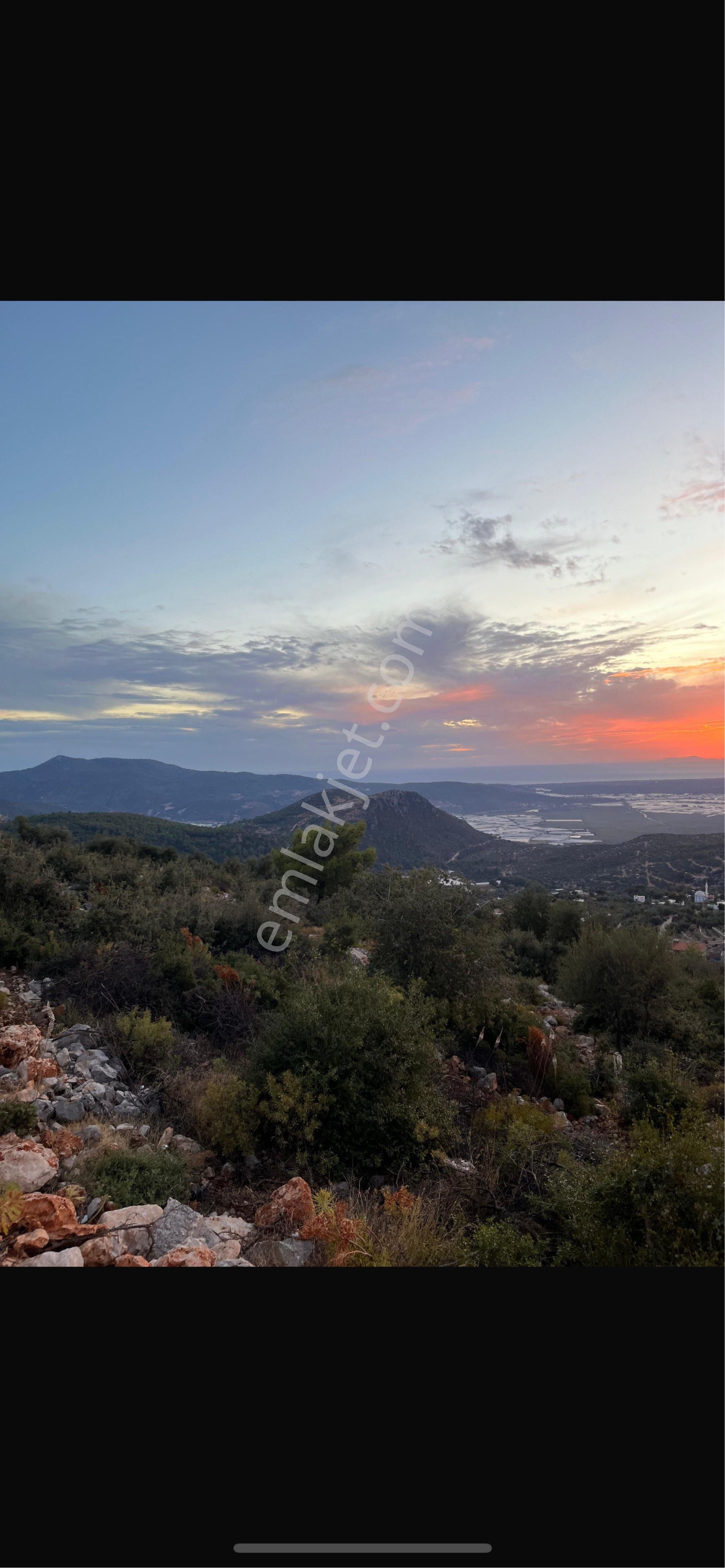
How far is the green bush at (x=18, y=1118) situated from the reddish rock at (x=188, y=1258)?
181 cm

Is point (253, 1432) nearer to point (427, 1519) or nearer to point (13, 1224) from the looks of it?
point (427, 1519)

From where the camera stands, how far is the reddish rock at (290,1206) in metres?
3.51

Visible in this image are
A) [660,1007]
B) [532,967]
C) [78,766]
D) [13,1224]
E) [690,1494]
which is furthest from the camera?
[78,766]

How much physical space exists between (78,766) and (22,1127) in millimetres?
25688

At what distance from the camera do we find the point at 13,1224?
3107mm

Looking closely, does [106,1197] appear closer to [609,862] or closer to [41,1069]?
[41,1069]

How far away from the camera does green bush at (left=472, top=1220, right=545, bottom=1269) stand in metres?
3.00

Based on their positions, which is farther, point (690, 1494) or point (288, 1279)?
point (288, 1279)

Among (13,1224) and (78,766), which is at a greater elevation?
(78,766)

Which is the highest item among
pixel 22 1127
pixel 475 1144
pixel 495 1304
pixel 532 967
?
pixel 495 1304

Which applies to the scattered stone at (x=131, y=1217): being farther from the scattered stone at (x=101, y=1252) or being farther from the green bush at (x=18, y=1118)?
the green bush at (x=18, y=1118)

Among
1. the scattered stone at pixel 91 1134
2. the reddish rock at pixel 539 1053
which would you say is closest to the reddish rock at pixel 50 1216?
the scattered stone at pixel 91 1134

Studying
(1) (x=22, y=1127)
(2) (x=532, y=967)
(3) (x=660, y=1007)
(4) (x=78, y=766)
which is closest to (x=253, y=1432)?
(1) (x=22, y=1127)
